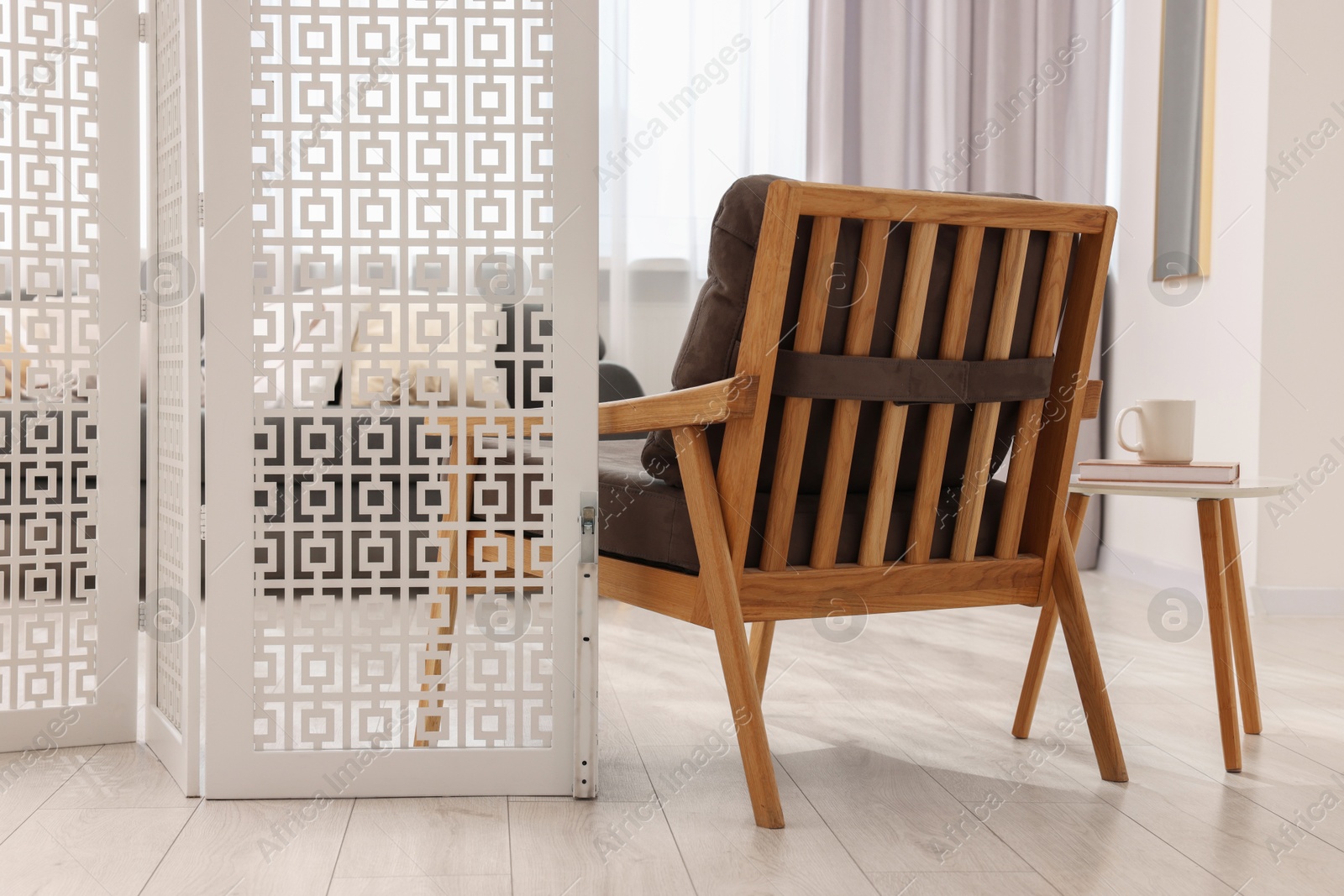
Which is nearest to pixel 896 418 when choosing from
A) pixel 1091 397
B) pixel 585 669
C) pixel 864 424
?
pixel 864 424

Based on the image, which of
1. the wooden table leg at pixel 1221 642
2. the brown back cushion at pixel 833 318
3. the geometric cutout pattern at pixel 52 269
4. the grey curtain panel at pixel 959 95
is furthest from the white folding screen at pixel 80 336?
the grey curtain panel at pixel 959 95

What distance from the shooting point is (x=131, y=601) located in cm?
176

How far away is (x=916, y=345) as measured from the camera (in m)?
1.46

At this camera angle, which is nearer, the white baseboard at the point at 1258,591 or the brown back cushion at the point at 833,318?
the brown back cushion at the point at 833,318

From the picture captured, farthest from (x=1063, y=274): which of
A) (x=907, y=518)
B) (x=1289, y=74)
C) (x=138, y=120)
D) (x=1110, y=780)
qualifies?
(x=1289, y=74)

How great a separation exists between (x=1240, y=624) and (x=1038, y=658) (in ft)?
1.04

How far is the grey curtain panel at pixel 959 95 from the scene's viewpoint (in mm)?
3848

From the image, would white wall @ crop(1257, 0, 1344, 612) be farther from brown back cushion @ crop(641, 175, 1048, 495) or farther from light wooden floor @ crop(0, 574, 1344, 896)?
brown back cushion @ crop(641, 175, 1048, 495)

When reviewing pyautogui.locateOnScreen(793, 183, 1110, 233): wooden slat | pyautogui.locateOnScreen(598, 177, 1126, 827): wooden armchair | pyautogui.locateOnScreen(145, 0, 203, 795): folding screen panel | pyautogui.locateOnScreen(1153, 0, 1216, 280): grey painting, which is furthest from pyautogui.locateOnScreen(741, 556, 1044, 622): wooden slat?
pyautogui.locateOnScreen(1153, 0, 1216, 280): grey painting

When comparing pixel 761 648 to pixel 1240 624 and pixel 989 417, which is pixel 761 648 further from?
pixel 1240 624

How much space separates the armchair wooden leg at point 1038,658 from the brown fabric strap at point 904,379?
0.37 meters

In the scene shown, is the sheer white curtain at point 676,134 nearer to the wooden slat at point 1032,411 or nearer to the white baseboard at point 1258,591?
→ the white baseboard at point 1258,591

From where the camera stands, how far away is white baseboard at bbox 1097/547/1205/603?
321 centimetres

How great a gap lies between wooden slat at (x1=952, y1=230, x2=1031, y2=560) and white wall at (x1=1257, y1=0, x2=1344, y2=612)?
180 cm
